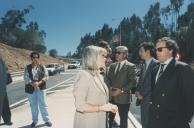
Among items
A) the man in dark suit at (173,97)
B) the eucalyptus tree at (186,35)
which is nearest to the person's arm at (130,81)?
the man in dark suit at (173,97)

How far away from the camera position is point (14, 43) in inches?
5354

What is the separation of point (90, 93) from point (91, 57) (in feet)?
1.40

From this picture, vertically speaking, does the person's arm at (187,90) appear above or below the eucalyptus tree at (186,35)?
below

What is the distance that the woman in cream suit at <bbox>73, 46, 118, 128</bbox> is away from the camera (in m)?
5.36

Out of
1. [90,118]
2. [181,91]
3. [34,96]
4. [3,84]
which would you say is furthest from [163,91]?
[34,96]

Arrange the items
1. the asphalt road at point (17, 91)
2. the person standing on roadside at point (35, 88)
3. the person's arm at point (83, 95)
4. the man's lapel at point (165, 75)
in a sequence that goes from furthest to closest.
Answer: the asphalt road at point (17, 91) < the person standing on roadside at point (35, 88) < the man's lapel at point (165, 75) < the person's arm at point (83, 95)

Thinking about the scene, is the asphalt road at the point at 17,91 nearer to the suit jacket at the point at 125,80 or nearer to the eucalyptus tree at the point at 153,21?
the suit jacket at the point at 125,80

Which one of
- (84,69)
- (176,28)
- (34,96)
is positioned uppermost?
(176,28)

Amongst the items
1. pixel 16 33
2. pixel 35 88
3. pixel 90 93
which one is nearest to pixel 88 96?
pixel 90 93

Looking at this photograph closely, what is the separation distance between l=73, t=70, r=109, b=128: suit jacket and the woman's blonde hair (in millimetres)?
85

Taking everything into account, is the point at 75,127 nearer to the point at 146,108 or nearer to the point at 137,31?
the point at 146,108

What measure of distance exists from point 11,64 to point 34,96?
70471 millimetres

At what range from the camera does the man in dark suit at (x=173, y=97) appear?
5.47 meters

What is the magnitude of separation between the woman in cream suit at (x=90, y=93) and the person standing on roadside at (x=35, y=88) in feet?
19.3
